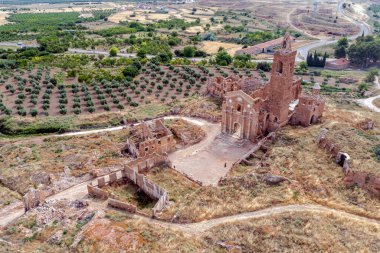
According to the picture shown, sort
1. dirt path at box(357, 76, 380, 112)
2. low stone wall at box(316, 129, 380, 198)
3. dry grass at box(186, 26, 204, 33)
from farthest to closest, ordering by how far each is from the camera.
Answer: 1. dry grass at box(186, 26, 204, 33)
2. dirt path at box(357, 76, 380, 112)
3. low stone wall at box(316, 129, 380, 198)

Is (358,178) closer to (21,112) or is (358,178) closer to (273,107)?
(273,107)

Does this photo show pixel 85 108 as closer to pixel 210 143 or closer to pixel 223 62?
pixel 210 143

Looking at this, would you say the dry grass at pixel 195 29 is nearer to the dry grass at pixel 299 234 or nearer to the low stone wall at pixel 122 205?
A: the low stone wall at pixel 122 205

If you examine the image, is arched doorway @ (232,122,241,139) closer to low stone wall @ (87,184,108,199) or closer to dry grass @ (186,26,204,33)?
low stone wall @ (87,184,108,199)

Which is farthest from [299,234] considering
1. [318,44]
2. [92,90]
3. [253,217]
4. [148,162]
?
[318,44]

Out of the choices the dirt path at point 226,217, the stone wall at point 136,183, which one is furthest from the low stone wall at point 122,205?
the dirt path at point 226,217

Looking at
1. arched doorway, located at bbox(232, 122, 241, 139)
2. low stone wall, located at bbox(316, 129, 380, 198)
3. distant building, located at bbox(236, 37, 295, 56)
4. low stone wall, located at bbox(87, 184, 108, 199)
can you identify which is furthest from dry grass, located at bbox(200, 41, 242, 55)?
low stone wall, located at bbox(87, 184, 108, 199)
